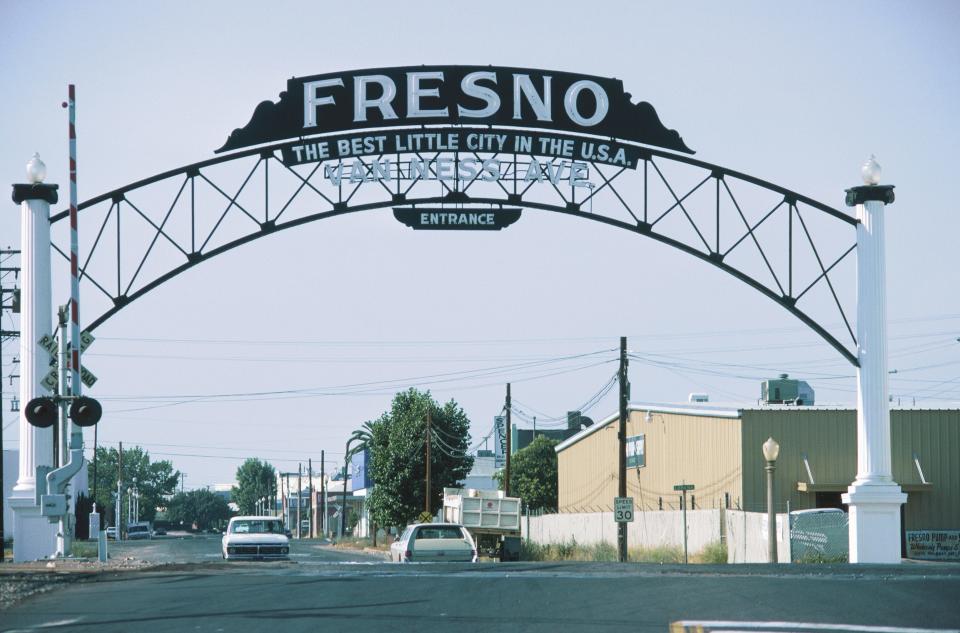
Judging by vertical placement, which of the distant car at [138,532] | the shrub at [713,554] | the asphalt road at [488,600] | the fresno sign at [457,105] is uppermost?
the fresno sign at [457,105]

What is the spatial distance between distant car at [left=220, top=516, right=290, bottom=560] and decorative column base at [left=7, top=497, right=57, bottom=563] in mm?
10498

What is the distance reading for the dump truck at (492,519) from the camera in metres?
47.0

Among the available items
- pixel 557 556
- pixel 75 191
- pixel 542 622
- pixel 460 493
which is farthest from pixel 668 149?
pixel 557 556

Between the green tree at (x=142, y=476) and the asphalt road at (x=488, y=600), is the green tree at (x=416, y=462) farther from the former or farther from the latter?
the green tree at (x=142, y=476)

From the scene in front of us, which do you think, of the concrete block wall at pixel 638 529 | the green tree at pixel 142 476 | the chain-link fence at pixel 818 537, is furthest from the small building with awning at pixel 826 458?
the green tree at pixel 142 476

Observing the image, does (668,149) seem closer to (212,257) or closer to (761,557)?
(212,257)

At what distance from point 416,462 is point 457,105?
4321 centimetres

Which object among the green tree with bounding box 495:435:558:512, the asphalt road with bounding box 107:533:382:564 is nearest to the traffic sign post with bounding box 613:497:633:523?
the asphalt road with bounding box 107:533:382:564

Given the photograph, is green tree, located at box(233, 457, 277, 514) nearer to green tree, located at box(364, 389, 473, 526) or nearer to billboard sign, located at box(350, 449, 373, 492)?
billboard sign, located at box(350, 449, 373, 492)

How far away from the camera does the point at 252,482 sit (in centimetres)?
19212

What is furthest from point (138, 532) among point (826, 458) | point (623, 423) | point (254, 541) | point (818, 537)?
point (818, 537)

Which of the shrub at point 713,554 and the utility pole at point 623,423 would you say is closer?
the shrub at point 713,554

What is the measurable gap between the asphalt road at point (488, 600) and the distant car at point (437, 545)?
11.3 m

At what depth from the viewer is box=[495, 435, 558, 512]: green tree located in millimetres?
89938
